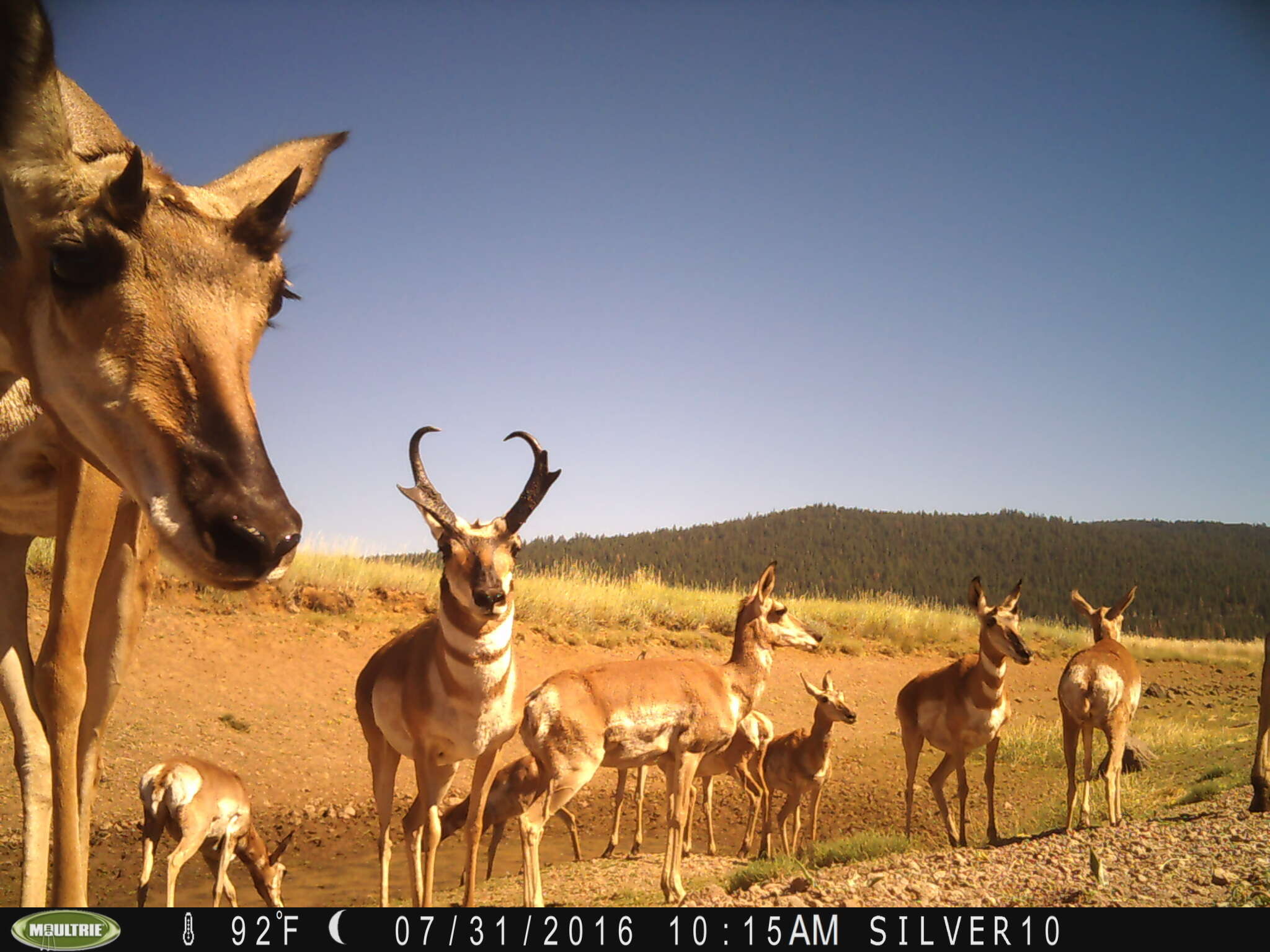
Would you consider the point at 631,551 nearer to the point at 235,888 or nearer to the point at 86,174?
the point at 235,888

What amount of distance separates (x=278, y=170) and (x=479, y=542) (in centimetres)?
345

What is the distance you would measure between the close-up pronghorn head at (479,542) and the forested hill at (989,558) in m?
40.9

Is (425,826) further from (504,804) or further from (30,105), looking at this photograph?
(30,105)

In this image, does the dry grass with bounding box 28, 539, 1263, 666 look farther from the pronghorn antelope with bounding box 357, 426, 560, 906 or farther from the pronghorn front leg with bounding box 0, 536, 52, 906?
the pronghorn front leg with bounding box 0, 536, 52, 906

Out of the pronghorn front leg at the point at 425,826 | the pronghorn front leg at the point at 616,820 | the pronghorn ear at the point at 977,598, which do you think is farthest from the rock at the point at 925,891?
the pronghorn ear at the point at 977,598

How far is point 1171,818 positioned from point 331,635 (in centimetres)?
1245

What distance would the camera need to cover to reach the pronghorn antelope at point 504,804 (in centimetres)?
848

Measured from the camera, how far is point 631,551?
6738 centimetres

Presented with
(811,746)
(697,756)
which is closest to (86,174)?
(697,756)

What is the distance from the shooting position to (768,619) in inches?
396

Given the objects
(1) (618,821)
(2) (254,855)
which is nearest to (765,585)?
(1) (618,821)

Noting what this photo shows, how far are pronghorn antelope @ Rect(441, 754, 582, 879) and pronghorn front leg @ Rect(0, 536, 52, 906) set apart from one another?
5.23 metres

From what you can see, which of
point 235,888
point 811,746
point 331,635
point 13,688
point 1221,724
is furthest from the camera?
point 1221,724
